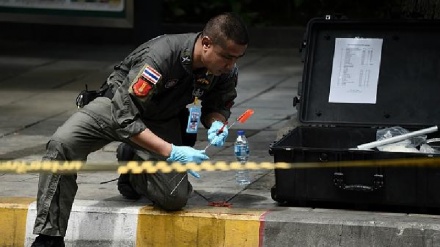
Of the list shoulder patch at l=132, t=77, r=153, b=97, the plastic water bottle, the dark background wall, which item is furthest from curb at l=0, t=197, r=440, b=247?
the dark background wall

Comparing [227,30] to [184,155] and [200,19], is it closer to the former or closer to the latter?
[184,155]

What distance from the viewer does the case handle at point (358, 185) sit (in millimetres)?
6125

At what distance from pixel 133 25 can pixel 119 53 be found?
0.47m

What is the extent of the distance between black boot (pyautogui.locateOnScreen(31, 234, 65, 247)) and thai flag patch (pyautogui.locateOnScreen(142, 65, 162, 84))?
955mm

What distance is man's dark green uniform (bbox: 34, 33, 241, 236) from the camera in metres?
6.00

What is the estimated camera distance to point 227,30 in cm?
596

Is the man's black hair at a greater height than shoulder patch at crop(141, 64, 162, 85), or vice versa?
the man's black hair

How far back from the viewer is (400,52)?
708 cm

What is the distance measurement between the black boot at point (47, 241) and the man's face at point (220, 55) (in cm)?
118

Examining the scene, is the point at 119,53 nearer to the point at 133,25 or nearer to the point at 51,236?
the point at 133,25

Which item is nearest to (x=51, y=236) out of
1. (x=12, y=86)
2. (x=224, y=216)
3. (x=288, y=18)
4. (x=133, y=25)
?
(x=224, y=216)

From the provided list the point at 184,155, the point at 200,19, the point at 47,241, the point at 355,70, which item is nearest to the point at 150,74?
the point at 184,155

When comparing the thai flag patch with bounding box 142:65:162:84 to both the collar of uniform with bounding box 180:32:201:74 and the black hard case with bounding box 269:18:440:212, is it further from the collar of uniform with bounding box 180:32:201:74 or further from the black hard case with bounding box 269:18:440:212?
the black hard case with bounding box 269:18:440:212

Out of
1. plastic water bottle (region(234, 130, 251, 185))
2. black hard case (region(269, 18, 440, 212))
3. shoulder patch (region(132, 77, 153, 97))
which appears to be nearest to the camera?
shoulder patch (region(132, 77, 153, 97))
